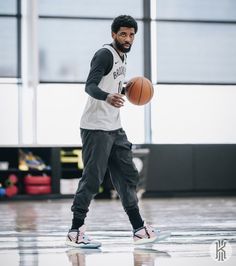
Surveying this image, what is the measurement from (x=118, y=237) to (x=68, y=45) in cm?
478

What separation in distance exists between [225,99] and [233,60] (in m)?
0.57

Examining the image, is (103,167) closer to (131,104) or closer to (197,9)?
(131,104)

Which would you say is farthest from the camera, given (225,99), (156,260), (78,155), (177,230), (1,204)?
(225,99)

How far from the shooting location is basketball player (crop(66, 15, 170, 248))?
324 centimetres

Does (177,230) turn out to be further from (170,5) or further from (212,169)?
(170,5)

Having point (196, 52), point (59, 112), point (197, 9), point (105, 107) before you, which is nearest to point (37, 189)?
point (59, 112)

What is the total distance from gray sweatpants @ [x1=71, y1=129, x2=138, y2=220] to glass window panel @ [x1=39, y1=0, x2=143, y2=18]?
5060 millimetres

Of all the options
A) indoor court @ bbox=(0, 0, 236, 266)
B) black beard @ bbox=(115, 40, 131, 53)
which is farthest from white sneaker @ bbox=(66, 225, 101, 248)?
indoor court @ bbox=(0, 0, 236, 266)

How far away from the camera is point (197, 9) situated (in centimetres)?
849

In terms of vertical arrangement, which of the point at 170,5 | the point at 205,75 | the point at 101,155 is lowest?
the point at 101,155

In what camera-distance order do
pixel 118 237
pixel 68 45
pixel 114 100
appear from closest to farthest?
1. pixel 114 100
2. pixel 118 237
3. pixel 68 45

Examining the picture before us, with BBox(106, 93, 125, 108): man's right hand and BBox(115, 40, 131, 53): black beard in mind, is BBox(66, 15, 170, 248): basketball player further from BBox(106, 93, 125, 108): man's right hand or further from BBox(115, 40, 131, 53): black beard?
BBox(106, 93, 125, 108): man's right hand

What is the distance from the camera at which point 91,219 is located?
507 cm

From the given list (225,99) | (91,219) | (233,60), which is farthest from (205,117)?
(91,219)
